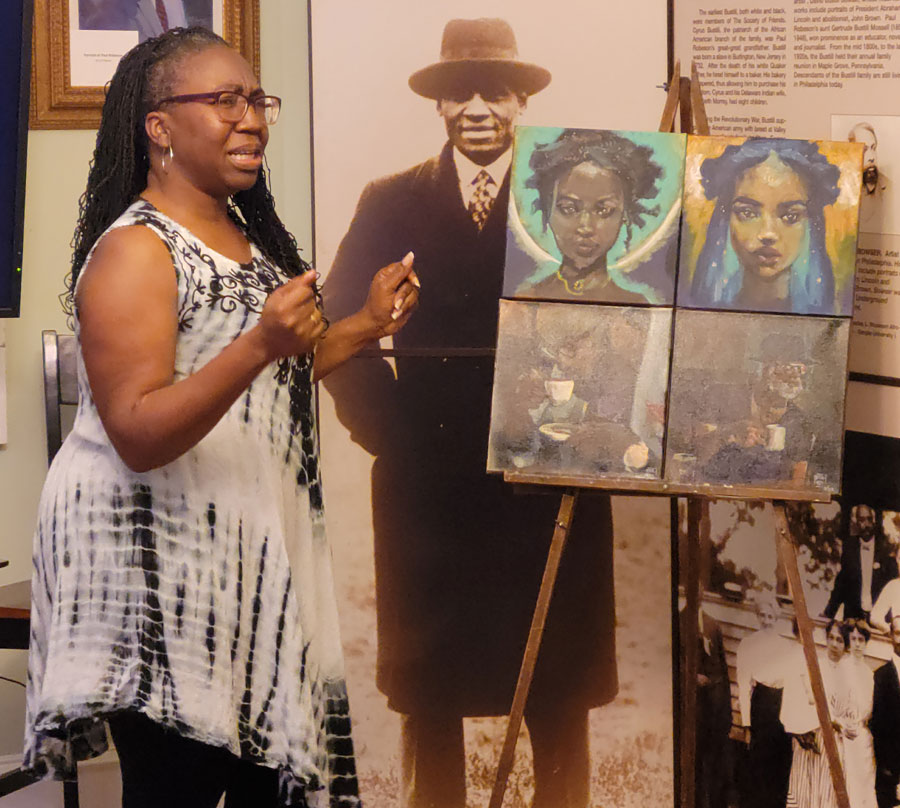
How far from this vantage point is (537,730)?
2596mm

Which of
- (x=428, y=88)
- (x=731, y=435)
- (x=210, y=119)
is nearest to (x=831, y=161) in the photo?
(x=731, y=435)

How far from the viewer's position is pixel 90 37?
8.01 ft

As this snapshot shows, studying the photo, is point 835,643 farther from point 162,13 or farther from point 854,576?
point 162,13

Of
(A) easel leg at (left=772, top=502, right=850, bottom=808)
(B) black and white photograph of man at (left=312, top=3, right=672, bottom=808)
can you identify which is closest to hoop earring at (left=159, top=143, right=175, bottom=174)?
(B) black and white photograph of man at (left=312, top=3, right=672, bottom=808)

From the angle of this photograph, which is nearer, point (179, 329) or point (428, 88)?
point (179, 329)

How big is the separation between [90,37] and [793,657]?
192 centimetres

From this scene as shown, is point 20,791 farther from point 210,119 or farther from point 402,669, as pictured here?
point 210,119

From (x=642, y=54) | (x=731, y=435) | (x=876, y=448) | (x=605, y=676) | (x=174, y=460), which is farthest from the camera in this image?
(x=605, y=676)

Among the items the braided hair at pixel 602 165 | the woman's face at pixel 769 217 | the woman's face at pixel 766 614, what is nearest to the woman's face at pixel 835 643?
the woman's face at pixel 766 614

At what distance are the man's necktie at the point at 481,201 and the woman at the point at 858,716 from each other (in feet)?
3.59

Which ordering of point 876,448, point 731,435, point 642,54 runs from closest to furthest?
point 731,435, point 876,448, point 642,54

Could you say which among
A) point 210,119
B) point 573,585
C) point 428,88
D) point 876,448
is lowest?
point 573,585

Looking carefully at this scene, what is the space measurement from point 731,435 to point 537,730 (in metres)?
0.97

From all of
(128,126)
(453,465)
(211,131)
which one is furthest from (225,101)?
(453,465)
